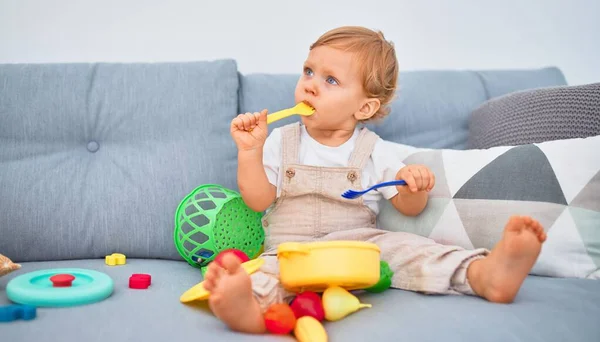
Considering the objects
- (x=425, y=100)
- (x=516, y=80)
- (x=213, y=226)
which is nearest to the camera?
(x=213, y=226)

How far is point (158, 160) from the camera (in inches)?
59.3

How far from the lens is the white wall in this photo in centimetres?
193

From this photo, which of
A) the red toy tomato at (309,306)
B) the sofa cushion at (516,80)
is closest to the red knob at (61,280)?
the red toy tomato at (309,306)

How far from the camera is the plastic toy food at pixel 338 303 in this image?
0.99 meters

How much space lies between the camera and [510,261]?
1.02m

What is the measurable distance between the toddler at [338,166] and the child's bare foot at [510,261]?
81 millimetres

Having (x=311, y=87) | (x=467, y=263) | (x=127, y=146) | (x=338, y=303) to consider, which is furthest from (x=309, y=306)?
(x=127, y=146)

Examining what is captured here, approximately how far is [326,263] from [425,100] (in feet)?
2.80

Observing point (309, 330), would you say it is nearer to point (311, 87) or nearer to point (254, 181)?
point (254, 181)

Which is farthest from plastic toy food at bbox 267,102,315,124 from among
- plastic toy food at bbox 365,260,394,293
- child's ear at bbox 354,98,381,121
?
plastic toy food at bbox 365,260,394,293

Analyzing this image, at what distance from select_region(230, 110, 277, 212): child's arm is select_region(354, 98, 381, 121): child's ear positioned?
0.27m

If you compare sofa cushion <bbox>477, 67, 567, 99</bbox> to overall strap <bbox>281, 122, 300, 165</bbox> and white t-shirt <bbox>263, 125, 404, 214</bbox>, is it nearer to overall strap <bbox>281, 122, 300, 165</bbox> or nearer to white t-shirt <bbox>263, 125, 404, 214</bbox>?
white t-shirt <bbox>263, 125, 404, 214</bbox>

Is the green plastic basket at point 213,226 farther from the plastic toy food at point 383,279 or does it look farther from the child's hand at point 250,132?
the plastic toy food at point 383,279

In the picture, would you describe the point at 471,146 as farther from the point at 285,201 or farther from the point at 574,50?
the point at 574,50
